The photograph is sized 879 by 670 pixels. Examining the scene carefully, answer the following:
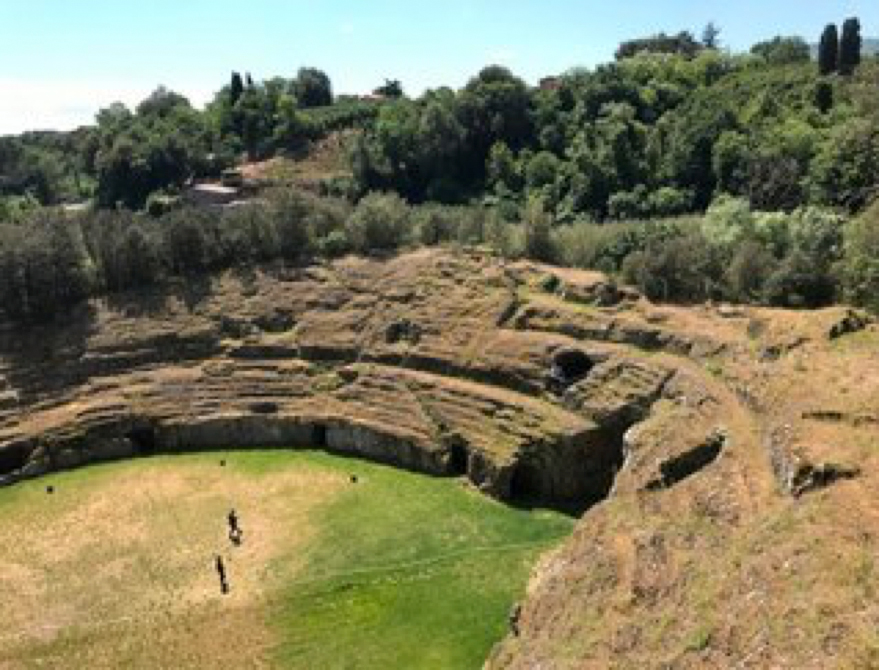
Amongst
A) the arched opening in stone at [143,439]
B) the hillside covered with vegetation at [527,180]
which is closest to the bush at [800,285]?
the hillside covered with vegetation at [527,180]

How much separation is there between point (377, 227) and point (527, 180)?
121 ft

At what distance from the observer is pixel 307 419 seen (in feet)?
183

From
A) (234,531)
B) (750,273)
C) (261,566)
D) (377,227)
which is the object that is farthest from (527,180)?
(261,566)

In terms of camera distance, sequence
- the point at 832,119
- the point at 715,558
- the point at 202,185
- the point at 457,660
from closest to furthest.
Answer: the point at 715,558
the point at 457,660
the point at 832,119
the point at 202,185

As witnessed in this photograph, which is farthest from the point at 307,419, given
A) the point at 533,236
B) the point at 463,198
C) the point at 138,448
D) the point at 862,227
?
the point at 463,198

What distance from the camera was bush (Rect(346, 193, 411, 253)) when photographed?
6788 cm

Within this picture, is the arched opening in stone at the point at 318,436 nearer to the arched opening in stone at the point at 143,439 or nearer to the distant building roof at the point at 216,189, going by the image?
the arched opening in stone at the point at 143,439

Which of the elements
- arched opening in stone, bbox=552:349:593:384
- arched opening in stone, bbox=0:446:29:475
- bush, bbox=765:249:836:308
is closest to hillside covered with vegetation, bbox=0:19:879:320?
bush, bbox=765:249:836:308

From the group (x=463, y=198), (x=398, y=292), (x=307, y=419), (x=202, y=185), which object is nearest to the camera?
(x=307, y=419)

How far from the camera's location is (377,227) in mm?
68125

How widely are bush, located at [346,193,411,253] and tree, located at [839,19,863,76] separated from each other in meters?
57.7

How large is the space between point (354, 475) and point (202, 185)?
2800 inches

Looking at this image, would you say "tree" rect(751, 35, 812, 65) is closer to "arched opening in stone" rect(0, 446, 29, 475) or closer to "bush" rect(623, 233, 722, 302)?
"bush" rect(623, 233, 722, 302)

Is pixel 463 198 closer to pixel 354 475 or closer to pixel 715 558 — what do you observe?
pixel 354 475
